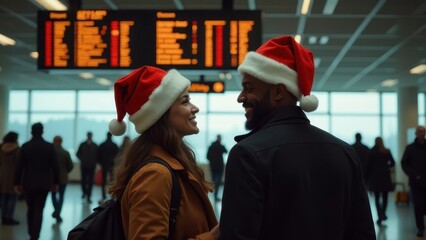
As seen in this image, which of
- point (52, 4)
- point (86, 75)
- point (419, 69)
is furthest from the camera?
point (86, 75)

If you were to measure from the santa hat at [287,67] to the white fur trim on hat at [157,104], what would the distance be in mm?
371

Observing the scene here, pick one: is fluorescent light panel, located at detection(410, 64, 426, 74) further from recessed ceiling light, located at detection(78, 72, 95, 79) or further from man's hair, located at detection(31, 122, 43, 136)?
man's hair, located at detection(31, 122, 43, 136)

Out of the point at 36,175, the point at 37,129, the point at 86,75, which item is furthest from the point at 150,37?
the point at 86,75

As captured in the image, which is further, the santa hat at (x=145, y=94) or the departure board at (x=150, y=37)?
the departure board at (x=150, y=37)

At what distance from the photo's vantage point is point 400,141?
17.3 meters

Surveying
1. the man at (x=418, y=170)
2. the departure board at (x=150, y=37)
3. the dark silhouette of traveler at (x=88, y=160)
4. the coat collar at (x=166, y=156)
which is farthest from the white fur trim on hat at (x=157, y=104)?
the dark silhouette of traveler at (x=88, y=160)

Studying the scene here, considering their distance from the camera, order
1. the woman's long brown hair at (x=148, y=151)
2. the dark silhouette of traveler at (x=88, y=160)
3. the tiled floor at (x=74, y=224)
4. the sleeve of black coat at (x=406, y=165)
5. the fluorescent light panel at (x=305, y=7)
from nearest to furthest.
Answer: the woman's long brown hair at (x=148, y=151) → the tiled floor at (x=74, y=224) → the fluorescent light panel at (x=305, y=7) → the sleeve of black coat at (x=406, y=165) → the dark silhouette of traveler at (x=88, y=160)

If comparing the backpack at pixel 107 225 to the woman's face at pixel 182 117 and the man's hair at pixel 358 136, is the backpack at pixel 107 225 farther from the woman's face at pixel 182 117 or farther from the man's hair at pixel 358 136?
the man's hair at pixel 358 136

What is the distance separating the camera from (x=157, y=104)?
203 centimetres

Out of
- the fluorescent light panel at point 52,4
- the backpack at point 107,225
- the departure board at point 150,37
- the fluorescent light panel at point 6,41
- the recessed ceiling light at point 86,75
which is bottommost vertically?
the backpack at point 107,225

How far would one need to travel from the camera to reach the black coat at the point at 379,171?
9242mm

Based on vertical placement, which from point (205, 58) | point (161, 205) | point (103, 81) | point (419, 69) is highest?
point (419, 69)

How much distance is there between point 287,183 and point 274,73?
16.0 inches

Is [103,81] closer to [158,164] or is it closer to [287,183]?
[158,164]
